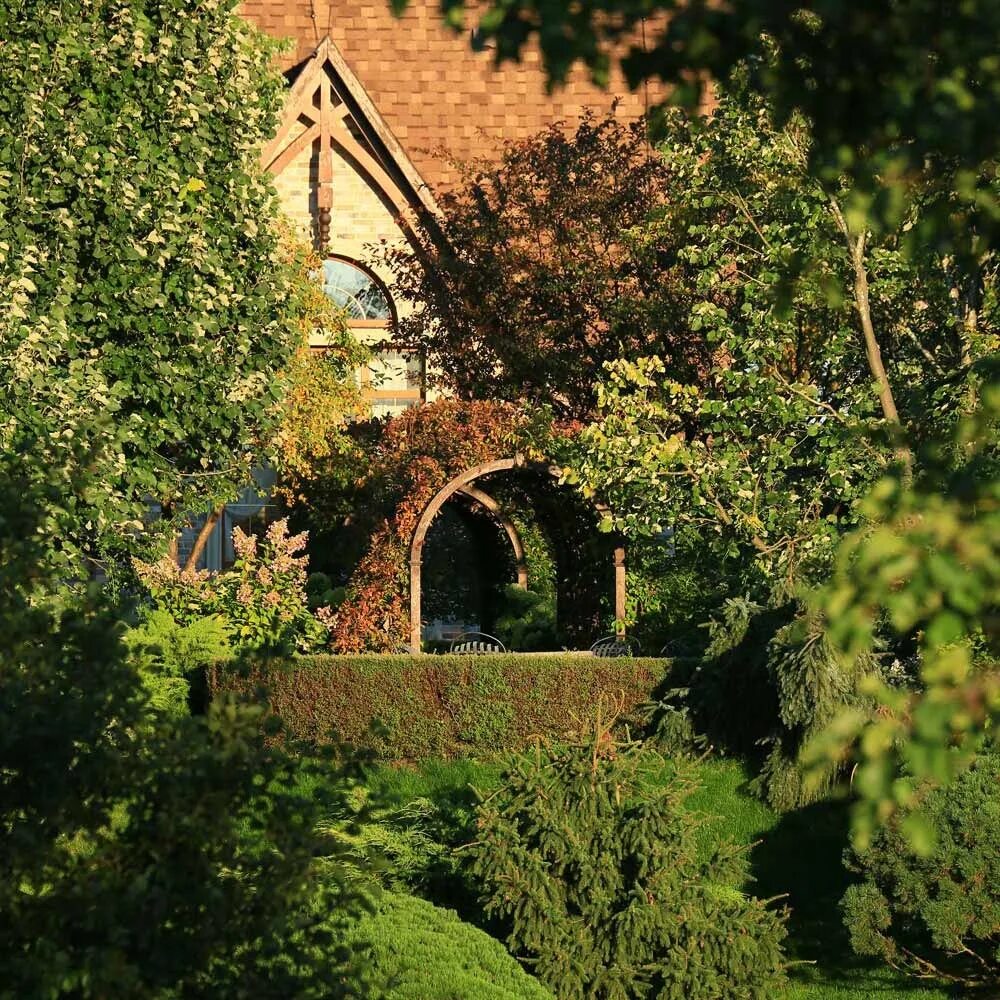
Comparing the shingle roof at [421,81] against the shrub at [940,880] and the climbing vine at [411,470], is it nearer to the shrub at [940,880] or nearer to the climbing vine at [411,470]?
the climbing vine at [411,470]

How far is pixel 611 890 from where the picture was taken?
1153 cm

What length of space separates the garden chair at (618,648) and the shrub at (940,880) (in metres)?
7.25

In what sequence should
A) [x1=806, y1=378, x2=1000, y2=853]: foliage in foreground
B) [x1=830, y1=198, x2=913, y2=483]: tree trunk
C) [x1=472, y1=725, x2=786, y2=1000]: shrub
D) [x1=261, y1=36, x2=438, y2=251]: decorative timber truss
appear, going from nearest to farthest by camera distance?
1. [x1=806, y1=378, x2=1000, y2=853]: foliage in foreground
2. [x1=472, y1=725, x2=786, y2=1000]: shrub
3. [x1=830, y1=198, x2=913, y2=483]: tree trunk
4. [x1=261, y1=36, x2=438, y2=251]: decorative timber truss

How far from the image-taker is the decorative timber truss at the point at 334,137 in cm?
2655

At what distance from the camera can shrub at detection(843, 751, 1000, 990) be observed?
1223cm

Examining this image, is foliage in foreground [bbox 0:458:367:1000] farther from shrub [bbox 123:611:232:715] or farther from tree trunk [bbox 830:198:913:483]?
shrub [bbox 123:611:232:715]

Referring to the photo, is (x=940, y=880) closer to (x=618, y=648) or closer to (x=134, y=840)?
(x=618, y=648)

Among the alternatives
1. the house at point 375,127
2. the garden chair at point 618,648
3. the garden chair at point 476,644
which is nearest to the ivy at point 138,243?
the garden chair at point 476,644

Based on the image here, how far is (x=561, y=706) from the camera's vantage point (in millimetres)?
17047

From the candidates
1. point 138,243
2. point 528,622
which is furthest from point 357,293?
point 138,243

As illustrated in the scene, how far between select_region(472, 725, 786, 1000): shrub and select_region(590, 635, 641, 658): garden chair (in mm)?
7890

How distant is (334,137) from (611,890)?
18.0 meters

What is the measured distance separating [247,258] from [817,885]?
342 inches

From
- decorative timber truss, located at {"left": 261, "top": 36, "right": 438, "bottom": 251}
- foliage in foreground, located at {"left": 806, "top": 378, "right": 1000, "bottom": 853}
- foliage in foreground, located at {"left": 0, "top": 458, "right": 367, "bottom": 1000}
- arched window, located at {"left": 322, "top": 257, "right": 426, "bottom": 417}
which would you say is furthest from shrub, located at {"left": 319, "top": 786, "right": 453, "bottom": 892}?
decorative timber truss, located at {"left": 261, "top": 36, "right": 438, "bottom": 251}
